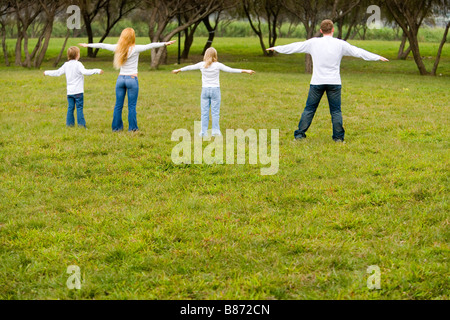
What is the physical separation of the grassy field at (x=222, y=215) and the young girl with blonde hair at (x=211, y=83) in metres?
0.83

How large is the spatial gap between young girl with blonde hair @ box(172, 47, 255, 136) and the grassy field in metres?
0.83

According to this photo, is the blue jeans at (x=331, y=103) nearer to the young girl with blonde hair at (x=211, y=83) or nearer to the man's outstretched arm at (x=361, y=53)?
the man's outstretched arm at (x=361, y=53)

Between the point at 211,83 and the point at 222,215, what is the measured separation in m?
4.28

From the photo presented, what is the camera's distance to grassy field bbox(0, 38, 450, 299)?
4176 mm

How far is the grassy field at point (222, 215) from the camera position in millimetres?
4176

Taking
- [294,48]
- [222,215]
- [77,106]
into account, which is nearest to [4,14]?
[77,106]

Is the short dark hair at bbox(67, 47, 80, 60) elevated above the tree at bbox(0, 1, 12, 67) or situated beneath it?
situated beneath

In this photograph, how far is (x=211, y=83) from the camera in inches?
370

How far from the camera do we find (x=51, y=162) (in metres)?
7.72

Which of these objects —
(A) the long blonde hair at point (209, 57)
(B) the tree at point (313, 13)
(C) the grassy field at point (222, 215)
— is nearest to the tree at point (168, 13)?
(B) the tree at point (313, 13)

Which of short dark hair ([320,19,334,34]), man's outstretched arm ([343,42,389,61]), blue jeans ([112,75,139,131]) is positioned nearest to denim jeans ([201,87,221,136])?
blue jeans ([112,75,139,131])

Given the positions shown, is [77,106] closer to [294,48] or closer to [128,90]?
[128,90]

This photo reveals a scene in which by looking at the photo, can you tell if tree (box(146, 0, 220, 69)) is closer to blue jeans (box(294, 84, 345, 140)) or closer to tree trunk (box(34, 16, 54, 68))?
tree trunk (box(34, 16, 54, 68))

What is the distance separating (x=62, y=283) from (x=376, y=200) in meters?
3.59
